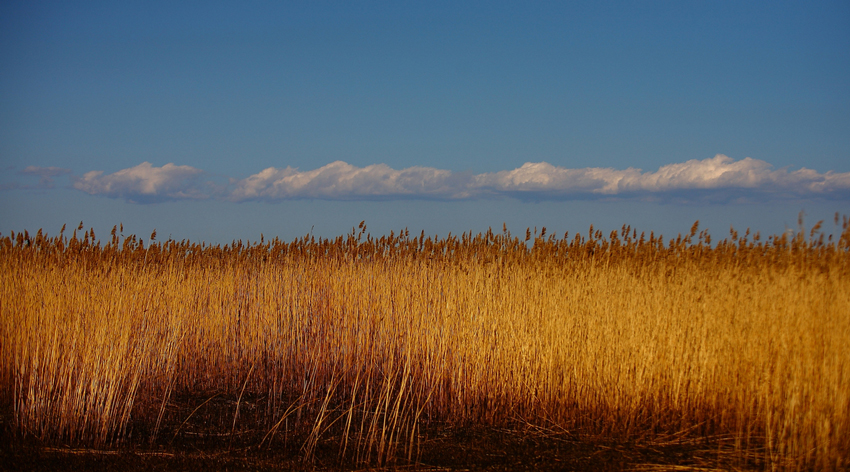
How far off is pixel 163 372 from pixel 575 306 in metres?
4.25

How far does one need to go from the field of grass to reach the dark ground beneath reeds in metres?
0.05

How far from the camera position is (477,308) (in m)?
5.52

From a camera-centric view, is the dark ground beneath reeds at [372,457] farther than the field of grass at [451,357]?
No

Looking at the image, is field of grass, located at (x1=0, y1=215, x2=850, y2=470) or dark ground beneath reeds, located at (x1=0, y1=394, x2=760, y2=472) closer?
dark ground beneath reeds, located at (x1=0, y1=394, x2=760, y2=472)

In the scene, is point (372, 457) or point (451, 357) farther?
point (451, 357)

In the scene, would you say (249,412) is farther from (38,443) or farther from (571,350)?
(571,350)

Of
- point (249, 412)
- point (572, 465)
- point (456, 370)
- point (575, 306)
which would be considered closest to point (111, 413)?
point (249, 412)

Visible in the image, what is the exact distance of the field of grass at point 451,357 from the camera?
4.46 m

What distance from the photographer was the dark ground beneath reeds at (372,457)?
403 cm

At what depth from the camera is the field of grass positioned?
14.6ft

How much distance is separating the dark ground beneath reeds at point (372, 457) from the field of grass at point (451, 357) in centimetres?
5

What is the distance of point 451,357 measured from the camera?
17.7 ft

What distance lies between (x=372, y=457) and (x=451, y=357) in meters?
1.42

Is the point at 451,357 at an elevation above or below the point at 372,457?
above
